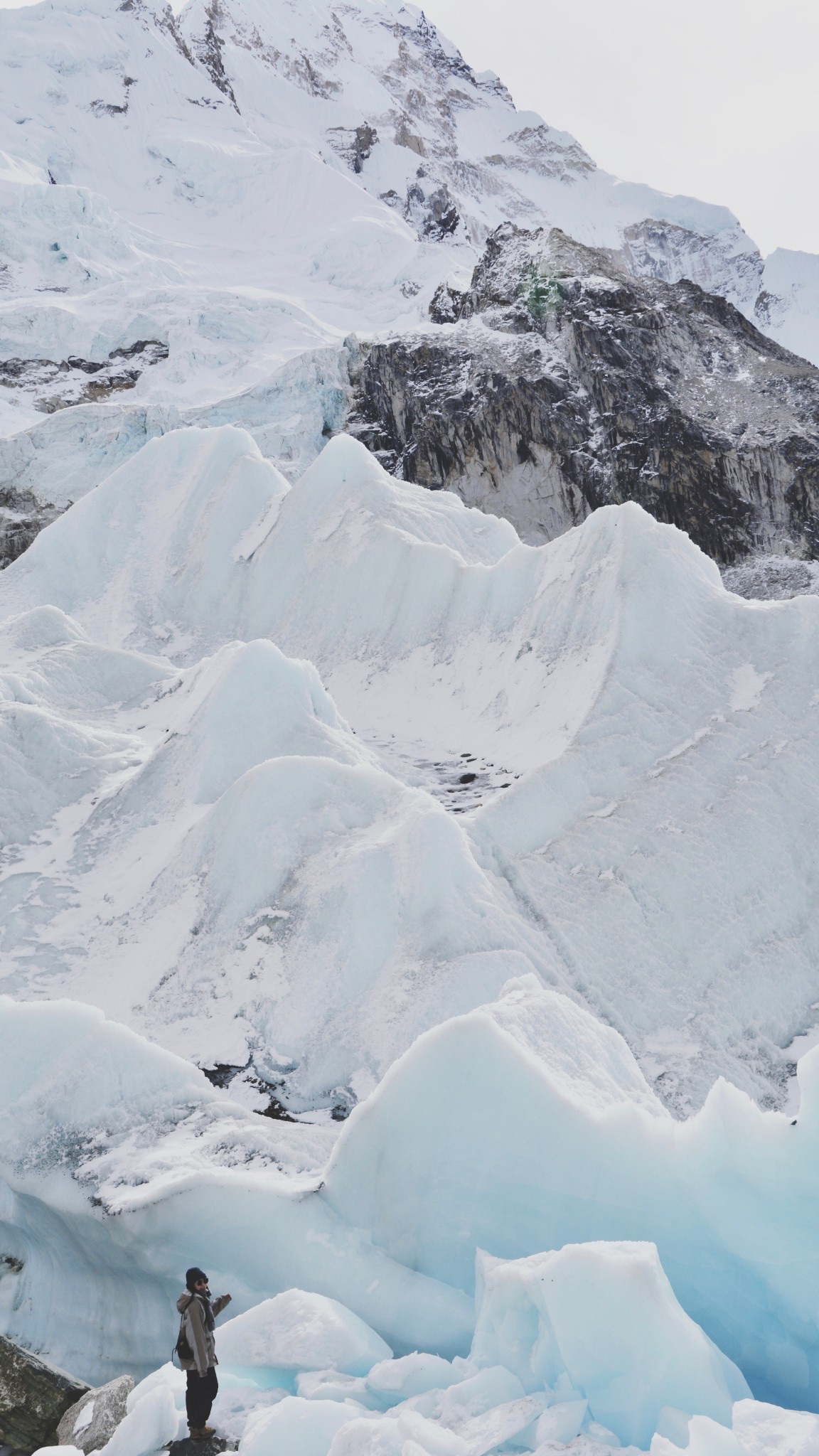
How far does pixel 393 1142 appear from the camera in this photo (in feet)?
22.1

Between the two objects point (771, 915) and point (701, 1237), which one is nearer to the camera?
point (701, 1237)

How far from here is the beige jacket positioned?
5.34m

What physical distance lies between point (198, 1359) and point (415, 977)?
20.0 ft

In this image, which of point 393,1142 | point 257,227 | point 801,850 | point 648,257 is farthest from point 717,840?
point 648,257

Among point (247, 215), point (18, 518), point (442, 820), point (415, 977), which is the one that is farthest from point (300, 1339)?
point (247, 215)

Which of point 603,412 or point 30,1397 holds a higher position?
point 30,1397

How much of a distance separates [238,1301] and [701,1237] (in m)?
3.12

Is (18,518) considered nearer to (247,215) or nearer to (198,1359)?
(198,1359)

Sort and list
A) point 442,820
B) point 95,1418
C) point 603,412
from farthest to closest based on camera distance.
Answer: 1. point 603,412
2. point 442,820
3. point 95,1418

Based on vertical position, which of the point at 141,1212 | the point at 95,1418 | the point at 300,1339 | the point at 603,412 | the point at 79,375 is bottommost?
the point at 79,375

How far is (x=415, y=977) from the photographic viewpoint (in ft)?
37.1

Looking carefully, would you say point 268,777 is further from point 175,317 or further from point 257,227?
point 257,227

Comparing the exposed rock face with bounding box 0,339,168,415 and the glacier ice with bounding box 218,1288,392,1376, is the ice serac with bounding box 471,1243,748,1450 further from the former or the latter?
the exposed rock face with bounding box 0,339,168,415

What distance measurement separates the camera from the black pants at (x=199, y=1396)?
5219 mm
